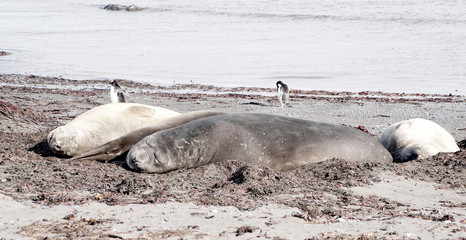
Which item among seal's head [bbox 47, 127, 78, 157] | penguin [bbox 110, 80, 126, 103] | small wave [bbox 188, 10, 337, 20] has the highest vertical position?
small wave [bbox 188, 10, 337, 20]

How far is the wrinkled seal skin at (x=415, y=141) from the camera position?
715 centimetres

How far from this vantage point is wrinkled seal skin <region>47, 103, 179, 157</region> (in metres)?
6.74

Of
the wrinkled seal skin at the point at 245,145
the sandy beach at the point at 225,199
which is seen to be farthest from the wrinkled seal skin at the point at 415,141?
the wrinkled seal skin at the point at 245,145

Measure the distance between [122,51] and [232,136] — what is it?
2500 cm

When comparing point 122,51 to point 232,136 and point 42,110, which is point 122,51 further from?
point 232,136

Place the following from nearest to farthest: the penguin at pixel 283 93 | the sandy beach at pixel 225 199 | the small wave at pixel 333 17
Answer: the sandy beach at pixel 225 199
the penguin at pixel 283 93
the small wave at pixel 333 17

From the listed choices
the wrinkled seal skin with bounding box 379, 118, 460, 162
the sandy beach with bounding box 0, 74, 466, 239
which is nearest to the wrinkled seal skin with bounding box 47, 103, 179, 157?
the sandy beach with bounding box 0, 74, 466, 239

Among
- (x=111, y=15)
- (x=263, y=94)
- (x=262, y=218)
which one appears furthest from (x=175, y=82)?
→ (x=111, y=15)

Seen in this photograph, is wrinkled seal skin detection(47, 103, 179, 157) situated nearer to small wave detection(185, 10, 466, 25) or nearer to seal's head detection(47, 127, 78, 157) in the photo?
seal's head detection(47, 127, 78, 157)

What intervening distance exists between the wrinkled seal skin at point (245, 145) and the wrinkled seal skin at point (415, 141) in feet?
2.26

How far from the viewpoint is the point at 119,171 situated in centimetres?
598

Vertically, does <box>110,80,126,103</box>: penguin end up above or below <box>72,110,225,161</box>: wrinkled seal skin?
below

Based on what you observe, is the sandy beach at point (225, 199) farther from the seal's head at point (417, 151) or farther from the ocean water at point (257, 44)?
the ocean water at point (257, 44)

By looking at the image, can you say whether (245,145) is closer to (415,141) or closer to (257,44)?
(415,141)
